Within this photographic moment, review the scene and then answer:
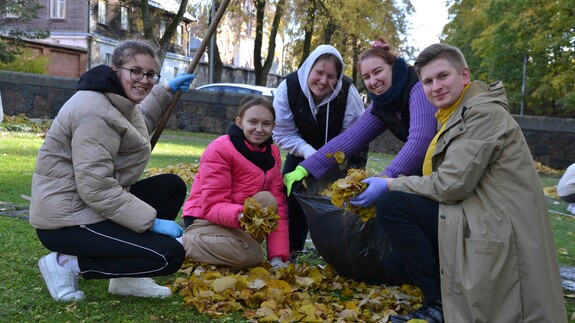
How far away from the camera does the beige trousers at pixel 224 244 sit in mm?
3844

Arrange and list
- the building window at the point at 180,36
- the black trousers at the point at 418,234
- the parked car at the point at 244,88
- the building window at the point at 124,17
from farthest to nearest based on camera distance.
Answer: the building window at the point at 180,36, the building window at the point at 124,17, the parked car at the point at 244,88, the black trousers at the point at 418,234

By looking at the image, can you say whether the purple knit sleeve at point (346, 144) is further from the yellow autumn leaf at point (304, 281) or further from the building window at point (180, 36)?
the building window at point (180, 36)

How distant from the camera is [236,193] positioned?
12.9 ft

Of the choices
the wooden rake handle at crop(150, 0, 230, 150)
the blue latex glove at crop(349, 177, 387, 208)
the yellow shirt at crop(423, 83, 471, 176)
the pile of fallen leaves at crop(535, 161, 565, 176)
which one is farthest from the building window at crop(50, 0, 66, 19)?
the yellow shirt at crop(423, 83, 471, 176)

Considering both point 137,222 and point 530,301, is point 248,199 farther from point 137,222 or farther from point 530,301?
point 530,301

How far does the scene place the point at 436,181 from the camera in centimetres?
279

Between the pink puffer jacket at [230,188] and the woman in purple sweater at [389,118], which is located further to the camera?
the pink puffer jacket at [230,188]

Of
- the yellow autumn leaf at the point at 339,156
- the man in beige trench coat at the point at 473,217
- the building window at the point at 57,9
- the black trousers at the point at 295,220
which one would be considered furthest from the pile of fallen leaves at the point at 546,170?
the building window at the point at 57,9

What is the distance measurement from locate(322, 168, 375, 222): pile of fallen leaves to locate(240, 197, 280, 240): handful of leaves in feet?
1.43

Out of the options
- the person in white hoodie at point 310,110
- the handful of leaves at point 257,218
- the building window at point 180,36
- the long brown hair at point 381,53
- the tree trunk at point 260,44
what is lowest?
the handful of leaves at point 257,218

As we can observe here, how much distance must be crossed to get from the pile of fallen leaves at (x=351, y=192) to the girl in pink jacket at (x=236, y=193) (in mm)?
616

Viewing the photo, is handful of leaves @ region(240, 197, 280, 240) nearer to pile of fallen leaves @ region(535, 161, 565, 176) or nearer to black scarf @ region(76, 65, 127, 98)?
black scarf @ region(76, 65, 127, 98)

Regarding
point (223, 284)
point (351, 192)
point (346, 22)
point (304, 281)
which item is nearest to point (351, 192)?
point (351, 192)

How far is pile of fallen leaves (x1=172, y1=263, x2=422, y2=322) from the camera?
3.13 meters
